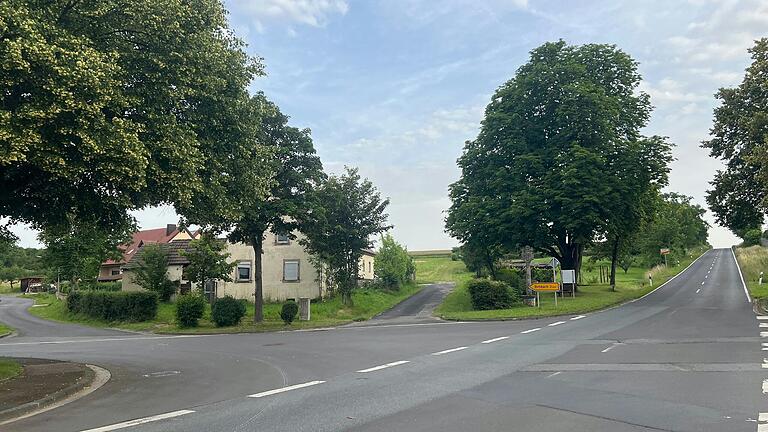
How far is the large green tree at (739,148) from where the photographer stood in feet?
86.7

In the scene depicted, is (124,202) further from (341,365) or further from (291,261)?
(291,261)

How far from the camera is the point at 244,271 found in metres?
46.6

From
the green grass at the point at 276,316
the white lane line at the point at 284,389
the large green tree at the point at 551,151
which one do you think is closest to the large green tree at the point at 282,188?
the green grass at the point at 276,316

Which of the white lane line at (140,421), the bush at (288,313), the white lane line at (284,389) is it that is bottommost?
the bush at (288,313)

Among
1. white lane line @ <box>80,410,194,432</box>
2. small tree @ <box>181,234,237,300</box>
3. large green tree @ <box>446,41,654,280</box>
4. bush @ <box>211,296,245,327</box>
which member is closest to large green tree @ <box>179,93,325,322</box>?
bush @ <box>211,296,245,327</box>

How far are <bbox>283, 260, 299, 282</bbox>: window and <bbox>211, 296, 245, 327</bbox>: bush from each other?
15142 mm

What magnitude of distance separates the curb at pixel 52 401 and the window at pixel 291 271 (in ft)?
106

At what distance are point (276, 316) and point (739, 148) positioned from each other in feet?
85.4

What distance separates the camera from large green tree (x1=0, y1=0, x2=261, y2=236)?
9.13m

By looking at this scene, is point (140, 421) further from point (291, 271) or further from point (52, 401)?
point (291, 271)

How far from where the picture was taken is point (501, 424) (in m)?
6.93

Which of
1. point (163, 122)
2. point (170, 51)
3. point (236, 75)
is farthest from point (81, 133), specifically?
point (236, 75)

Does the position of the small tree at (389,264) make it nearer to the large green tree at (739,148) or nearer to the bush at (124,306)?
the bush at (124,306)

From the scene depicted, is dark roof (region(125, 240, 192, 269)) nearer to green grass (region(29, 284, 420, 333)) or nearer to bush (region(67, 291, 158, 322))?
green grass (region(29, 284, 420, 333))
